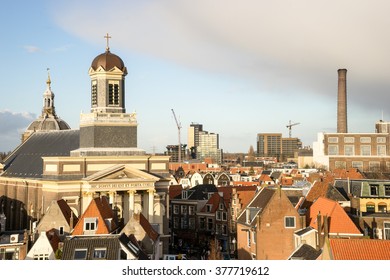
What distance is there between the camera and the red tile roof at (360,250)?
21531mm

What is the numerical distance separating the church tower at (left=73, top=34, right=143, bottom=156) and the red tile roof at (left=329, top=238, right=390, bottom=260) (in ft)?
88.4

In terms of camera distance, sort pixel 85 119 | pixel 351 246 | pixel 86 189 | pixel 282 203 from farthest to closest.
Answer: pixel 85 119 < pixel 86 189 < pixel 282 203 < pixel 351 246

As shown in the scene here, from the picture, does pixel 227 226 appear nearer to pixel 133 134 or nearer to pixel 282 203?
pixel 133 134

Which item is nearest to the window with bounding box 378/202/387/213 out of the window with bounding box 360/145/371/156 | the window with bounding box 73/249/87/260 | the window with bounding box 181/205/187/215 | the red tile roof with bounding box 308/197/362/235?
the red tile roof with bounding box 308/197/362/235

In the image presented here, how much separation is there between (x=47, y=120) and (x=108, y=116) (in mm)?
25047

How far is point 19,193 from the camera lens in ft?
166

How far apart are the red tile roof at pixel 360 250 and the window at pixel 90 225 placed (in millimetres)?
13302

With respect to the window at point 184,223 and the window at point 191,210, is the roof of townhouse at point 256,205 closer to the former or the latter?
the window at point 191,210

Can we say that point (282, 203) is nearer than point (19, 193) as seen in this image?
Yes

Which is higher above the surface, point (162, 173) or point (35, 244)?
point (162, 173)

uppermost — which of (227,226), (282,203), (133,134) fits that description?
(133,134)

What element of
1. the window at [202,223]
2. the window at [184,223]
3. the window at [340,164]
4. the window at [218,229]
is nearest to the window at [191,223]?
the window at [184,223]
